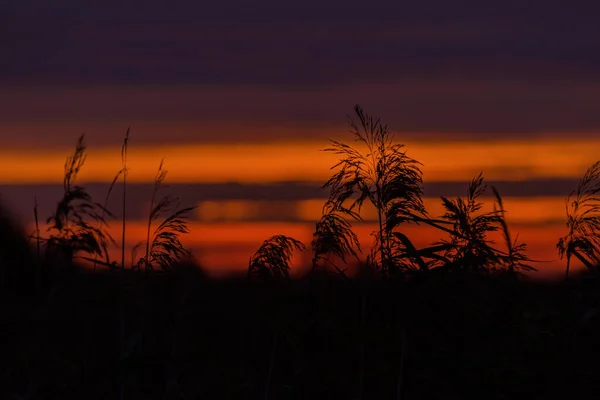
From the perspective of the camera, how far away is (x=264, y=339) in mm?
10383

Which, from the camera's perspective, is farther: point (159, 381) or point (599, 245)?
point (599, 245)

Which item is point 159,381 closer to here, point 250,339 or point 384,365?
point 250,339

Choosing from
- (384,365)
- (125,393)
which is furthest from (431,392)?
(125,393)

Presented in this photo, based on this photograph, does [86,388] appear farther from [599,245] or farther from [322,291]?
[599,245]

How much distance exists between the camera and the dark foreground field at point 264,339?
9883 millimetres

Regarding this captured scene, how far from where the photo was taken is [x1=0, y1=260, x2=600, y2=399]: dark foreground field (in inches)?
389

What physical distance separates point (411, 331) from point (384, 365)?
0.37 meters

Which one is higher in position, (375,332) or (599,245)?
(599,245)

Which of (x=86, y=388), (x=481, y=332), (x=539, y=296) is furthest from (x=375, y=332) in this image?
(x=86, y=388)

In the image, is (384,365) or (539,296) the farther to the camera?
(539,296)

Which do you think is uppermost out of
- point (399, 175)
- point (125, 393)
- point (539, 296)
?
point (399, 175)

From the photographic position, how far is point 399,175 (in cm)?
980

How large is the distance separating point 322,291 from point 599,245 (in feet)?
8.73

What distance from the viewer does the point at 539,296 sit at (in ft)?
35.4
